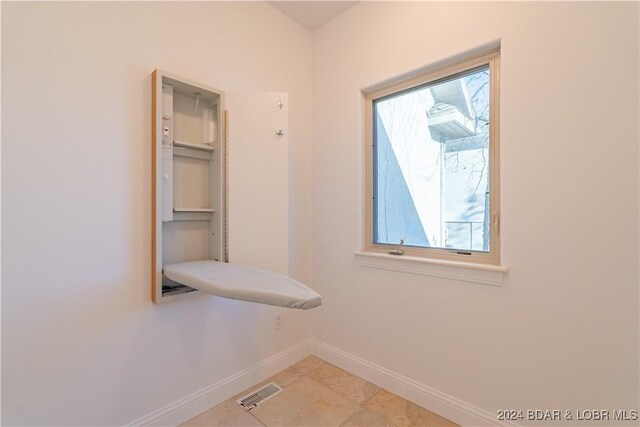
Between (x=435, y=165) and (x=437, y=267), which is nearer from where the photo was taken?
(x=437, y=267)

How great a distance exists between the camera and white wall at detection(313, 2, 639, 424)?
3.66ft

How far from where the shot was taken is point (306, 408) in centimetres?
162

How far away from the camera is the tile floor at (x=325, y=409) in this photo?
152cm

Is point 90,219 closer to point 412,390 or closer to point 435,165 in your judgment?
point 435,165

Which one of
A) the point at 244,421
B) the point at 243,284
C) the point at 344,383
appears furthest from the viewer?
the point at 344,383

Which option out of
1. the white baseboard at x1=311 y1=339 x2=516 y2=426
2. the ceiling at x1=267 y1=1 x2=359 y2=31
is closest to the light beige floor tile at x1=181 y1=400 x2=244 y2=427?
the white baseboard at x1=311 y1=339 x2=516 y2=426

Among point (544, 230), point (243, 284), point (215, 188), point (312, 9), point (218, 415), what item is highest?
point (312, 9)

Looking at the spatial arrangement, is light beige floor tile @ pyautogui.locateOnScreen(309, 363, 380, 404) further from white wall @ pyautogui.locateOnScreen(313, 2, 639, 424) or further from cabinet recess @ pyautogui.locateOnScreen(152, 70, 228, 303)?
cabinet recess @ pyautogui.locateOnScreen(152, 70, 228, 303)

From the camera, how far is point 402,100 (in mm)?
1877

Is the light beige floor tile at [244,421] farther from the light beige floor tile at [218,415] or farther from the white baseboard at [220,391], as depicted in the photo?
the white baseboard at [220,391]

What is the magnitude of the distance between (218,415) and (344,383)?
0.80 m

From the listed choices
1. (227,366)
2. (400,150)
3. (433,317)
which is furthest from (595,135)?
(227,366)

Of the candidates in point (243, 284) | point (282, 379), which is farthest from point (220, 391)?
point (243, 284)

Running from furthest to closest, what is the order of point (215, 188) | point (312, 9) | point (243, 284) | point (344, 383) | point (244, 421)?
point (312, 9) < point (344, 383) < point (215, 188) < point (244, 421) < point (243, 284)
